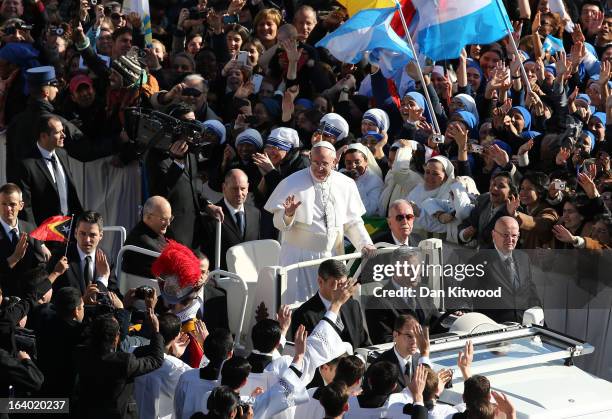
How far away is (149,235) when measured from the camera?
1262 centimetres

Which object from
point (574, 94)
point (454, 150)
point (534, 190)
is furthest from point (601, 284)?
point (574, 94)

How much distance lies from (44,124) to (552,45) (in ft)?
21.4

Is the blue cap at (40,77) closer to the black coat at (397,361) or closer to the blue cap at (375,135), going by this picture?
the blue cap at (375,135)

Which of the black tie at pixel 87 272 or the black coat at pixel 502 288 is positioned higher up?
the black tie at pixel 87 272

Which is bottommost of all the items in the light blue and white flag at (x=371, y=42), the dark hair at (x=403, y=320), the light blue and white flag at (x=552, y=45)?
the dark hair at (x=403, y=320)

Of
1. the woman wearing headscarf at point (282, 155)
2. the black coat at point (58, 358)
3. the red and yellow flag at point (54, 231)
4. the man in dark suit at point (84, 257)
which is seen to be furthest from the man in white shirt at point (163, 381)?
the woman wearing headscarf at point (282, 155)

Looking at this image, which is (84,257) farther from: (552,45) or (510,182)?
(552,45)

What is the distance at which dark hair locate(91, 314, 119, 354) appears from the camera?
32.0 feet

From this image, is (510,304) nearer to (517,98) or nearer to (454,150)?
(454,150)

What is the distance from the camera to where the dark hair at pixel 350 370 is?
9828 millimetres

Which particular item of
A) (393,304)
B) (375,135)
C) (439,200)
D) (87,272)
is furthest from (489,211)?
(87,272)

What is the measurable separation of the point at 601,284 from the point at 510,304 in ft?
4.00

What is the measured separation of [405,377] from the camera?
35.2 feet

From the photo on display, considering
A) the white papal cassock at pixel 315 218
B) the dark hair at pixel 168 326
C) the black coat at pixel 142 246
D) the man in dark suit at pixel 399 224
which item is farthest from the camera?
the white papal cassock at pixel 315 218
